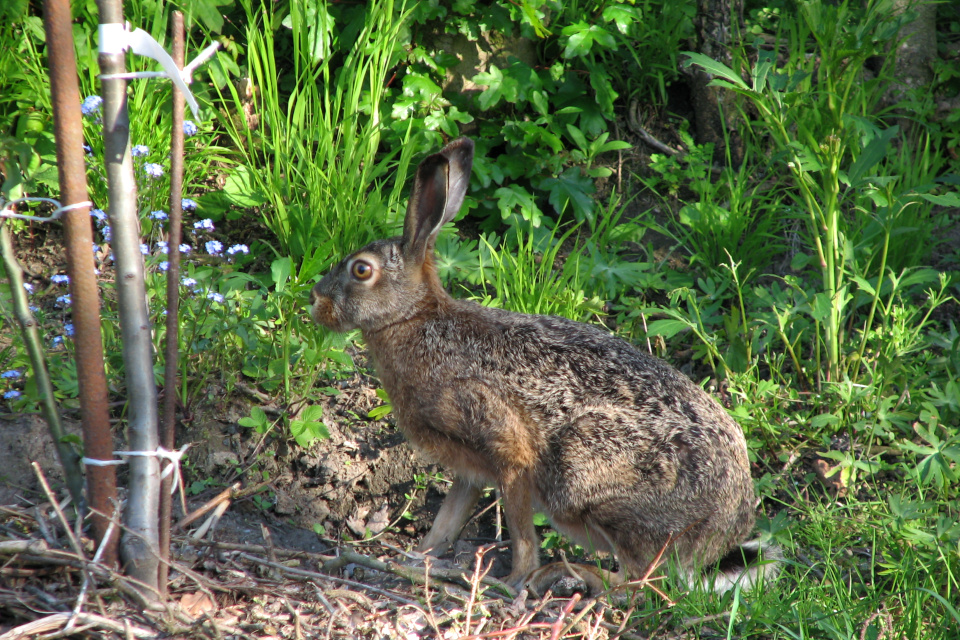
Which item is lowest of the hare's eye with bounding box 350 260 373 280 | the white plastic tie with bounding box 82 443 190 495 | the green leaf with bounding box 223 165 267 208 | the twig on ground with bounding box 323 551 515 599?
the twig on ground with bounding box 323 551 515 599

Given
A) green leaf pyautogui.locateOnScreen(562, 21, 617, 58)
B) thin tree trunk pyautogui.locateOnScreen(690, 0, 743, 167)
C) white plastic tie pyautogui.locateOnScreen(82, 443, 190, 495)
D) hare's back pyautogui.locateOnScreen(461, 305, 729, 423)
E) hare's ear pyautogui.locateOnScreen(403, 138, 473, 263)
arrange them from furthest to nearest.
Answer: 1. thin tree trunk pyautogui.locateOnScreen(690, 0, 743, 167)
2. green leaf pyautogui.locateOnScreen(562, 21, 617, 58)
3. hare's ear pyautogui.locateOnScreen(403, 138, 473, 263)
4. hare's back pyautogui.locateOnScreen(461, 305, 729, 423)
5. white plastic tie pyautogui.locateOnScreen(82, 443, 190, 495)

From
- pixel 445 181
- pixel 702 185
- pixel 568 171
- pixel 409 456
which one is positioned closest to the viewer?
pixel 445 181

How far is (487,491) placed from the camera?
4.54 meters

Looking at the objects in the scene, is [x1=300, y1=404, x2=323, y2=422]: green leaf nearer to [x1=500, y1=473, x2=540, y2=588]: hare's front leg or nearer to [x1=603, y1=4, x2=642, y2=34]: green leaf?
[x1=500, y1=473, x2=540, y2=588]: hare's front leg

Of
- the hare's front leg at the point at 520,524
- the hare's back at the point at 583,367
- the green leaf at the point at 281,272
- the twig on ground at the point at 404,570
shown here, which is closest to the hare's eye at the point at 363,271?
the green leaf at the point at 281,272

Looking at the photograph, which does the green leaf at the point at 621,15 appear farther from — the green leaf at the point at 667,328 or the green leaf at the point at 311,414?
the green leaf at the point at 311,414

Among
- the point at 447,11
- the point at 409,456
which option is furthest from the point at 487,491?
the point at 447,11

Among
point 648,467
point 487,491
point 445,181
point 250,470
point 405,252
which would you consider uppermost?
point 445,181

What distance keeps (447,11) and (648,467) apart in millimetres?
4062

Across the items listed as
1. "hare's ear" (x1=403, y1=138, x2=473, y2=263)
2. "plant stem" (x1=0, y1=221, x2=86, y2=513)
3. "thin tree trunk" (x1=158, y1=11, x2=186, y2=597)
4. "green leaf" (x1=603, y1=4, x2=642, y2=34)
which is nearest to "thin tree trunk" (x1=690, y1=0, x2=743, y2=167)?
"green leaf" (x1=603, y1=4, x2=642, y2=34)

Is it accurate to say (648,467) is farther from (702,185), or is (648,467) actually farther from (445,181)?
(702,185)

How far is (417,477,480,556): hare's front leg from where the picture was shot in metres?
3.98

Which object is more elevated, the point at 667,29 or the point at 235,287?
the point at 667,29

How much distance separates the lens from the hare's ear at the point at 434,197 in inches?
152
